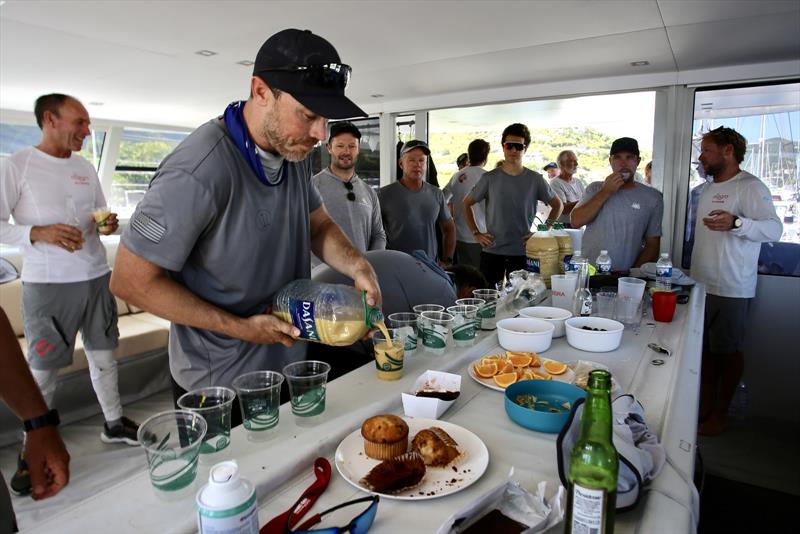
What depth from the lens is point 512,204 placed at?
4184mm

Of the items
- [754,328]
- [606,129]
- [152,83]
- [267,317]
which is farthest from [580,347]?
[152,83]

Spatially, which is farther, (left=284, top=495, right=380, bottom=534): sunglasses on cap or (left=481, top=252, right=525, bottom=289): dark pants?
(left=481, top=252, right=525, bottom=289): dark pants

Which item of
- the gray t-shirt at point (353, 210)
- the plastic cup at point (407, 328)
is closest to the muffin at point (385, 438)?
the plastic cup at point (407, 328)

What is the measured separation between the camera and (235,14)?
2.87 metres

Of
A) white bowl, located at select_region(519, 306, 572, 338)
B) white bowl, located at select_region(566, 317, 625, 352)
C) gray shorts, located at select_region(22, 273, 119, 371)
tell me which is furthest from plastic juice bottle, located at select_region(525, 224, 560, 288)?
gray shorts, located at select_region(22, 273, 119, 371)

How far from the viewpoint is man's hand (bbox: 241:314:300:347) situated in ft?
4.19

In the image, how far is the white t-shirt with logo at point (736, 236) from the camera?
10.5 ft

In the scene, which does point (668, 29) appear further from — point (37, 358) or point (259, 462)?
point (37, 358)

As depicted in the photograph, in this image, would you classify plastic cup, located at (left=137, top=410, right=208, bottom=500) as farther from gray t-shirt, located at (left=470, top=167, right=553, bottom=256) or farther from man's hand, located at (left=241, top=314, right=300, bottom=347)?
gray t-shirt, located at (left=470, top=167, right=553, bottom=256)

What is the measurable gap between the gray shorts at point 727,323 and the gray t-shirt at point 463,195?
2371 millimetres

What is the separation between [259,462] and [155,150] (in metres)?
8.28

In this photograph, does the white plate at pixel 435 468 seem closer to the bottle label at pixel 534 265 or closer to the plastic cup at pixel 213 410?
the plastic cup at pixel 213 410

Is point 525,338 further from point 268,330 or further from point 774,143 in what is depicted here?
point 774,143

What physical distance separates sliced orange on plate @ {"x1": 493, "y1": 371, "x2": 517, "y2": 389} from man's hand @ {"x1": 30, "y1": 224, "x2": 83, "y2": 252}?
2.47 meters
